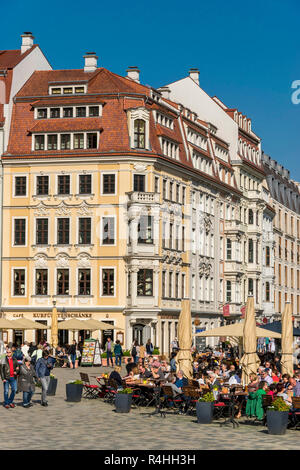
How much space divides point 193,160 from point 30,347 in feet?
90.2

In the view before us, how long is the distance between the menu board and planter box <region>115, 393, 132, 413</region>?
28.4m

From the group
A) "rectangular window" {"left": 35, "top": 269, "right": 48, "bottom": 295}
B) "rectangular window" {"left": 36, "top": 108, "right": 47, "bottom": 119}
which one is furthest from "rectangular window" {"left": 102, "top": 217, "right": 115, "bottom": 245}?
"rectangular window" {"left": 36, "top": 108, "right": 47, "bottom": 119}

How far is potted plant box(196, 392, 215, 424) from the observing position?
29.5 m

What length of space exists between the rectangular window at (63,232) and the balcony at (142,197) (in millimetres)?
5170

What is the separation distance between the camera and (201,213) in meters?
85.0

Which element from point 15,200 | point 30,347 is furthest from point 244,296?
point 30,347

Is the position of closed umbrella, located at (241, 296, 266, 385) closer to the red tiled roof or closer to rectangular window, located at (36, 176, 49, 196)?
the red tiled roof

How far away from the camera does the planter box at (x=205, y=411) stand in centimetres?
2952

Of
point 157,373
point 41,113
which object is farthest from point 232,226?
point 157,373

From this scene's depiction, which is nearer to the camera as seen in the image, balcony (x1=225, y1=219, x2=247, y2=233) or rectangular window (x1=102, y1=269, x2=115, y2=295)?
rectangular window (x1=102, y1=269, x2=115, y2=295)

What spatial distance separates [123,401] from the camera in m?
32.6

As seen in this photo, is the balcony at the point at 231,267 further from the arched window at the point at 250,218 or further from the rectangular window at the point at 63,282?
the rectangular window at the point at 63,282

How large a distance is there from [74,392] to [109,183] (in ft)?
130

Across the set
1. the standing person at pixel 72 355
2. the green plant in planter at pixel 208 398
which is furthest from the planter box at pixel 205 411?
the standing person at pixel 72 355
